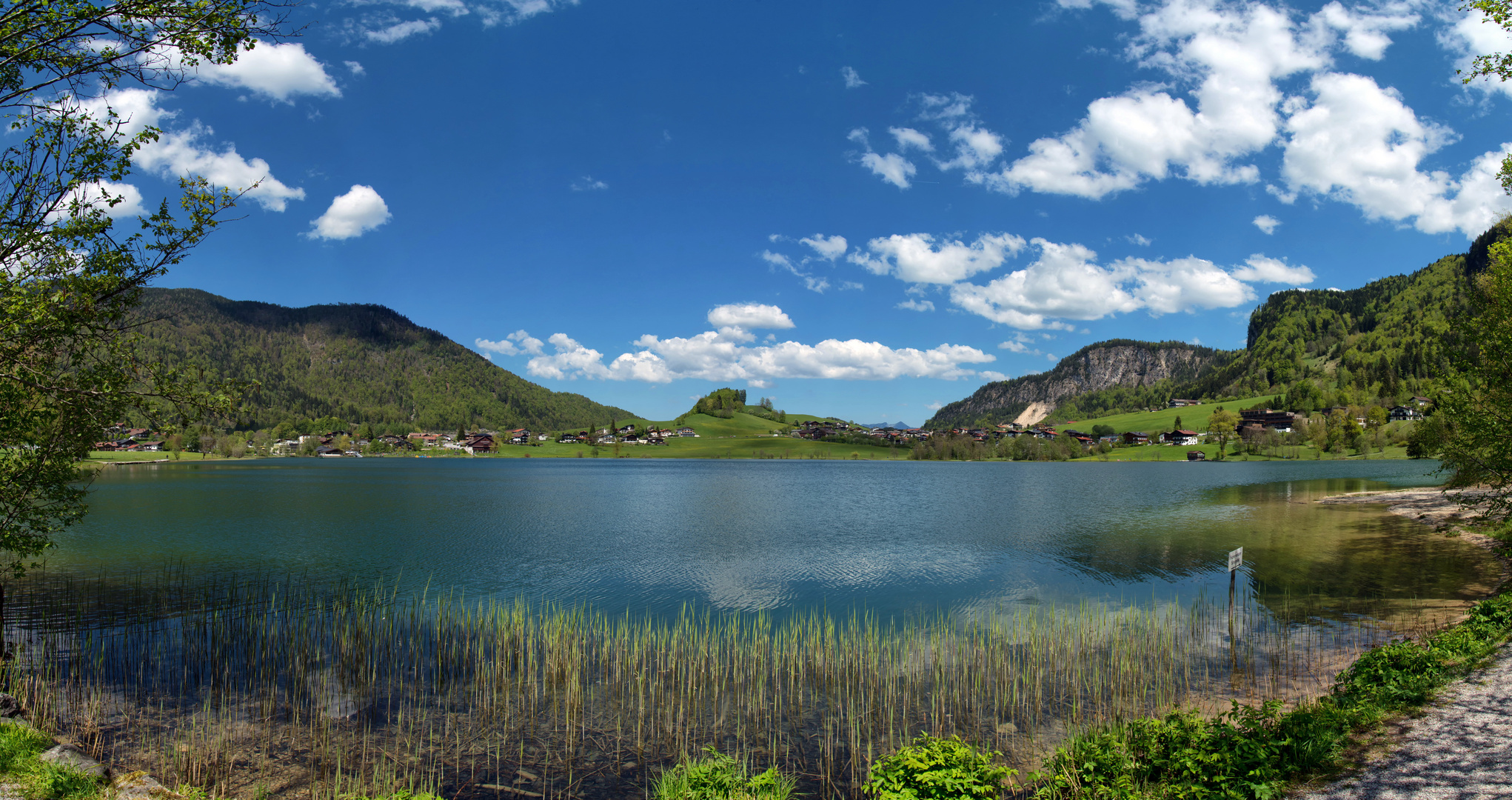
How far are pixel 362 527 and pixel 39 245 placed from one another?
40.5m

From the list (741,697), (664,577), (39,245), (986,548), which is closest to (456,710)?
(741,697)

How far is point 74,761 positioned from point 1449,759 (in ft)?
69.4

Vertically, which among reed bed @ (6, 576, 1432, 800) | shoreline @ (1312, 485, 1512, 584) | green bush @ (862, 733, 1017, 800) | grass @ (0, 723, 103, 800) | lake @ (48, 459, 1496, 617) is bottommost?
lake @ (48, 459, 1496, 617)

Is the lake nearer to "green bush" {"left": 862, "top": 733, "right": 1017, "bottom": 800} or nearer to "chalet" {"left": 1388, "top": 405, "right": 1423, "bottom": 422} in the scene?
"green bush" {"left": 862, "top": 733, "right": 1017, "bottom": 800}

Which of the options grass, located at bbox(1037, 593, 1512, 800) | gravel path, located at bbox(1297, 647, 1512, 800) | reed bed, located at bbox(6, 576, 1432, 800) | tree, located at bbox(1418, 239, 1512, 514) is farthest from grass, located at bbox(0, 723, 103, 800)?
tree, located at bbox(1418, 239, 1512, 514)

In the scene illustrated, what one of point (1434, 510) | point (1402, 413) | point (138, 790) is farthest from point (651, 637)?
point (1402, 413)

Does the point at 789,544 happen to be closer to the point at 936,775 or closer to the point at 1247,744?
the point at 1247,744

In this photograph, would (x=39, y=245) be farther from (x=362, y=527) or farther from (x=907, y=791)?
(x=362, y=527)

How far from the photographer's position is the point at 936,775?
891 centimetres

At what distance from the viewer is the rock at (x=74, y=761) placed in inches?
409

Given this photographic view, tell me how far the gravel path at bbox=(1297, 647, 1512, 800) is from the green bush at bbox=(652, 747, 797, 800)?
24.4ft

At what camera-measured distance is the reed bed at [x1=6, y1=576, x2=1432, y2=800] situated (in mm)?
12977

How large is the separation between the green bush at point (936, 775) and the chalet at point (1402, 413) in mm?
244383

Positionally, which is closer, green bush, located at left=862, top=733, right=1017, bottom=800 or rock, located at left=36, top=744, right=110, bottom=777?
green bush, located at left=862, top=733, right=1017, bottom=800
